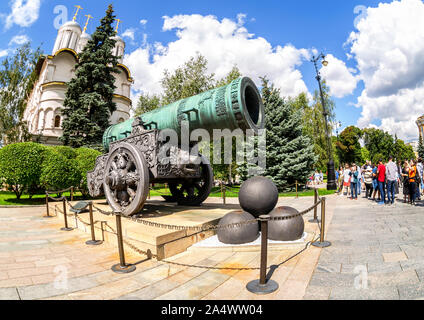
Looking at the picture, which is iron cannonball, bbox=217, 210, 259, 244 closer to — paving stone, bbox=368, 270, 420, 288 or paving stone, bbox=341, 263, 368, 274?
paving stone, bbox=341, 263, 368, 274

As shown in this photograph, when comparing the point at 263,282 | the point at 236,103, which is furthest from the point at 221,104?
the point at 263,282

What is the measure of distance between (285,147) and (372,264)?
44.1ft

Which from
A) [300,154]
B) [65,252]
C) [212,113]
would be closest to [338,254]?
[212,113]

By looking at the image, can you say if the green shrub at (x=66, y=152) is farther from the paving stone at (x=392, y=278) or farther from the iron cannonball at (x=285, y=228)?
the paving stone at (x=392, y=278)

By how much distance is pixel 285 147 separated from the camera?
15.9 meters

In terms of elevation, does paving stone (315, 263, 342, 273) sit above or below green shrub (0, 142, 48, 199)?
below

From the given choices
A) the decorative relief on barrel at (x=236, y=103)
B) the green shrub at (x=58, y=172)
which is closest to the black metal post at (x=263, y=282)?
the decorative relief on barrel at (x=236, y=103)

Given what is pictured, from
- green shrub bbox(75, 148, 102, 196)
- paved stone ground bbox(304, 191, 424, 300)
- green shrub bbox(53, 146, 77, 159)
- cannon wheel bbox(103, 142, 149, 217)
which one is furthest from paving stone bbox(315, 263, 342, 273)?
green shrub bbox(53, 146, 77, 159)

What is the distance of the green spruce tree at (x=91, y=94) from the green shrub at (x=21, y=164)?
4.54 metres

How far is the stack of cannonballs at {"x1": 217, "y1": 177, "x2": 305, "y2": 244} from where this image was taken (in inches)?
150

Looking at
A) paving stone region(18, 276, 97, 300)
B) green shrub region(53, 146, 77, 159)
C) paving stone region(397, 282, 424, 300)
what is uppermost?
green shrub region(53, 146, 77, 159)

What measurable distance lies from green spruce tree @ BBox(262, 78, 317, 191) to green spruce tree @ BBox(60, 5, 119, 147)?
1192cm
